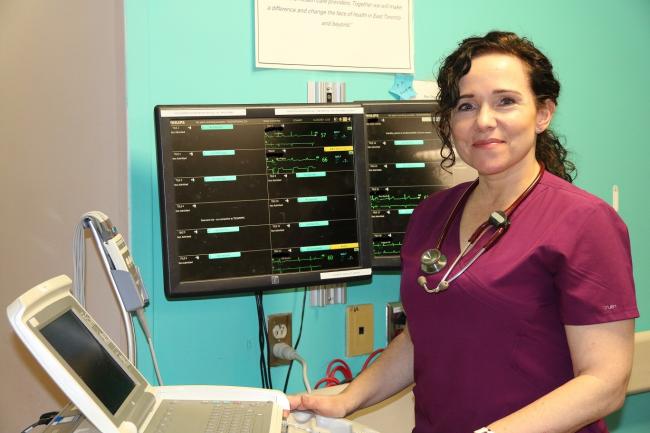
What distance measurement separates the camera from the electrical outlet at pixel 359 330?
1981mm

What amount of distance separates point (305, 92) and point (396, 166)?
1.13 ft

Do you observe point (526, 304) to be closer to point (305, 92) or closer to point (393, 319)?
point (393, 319)

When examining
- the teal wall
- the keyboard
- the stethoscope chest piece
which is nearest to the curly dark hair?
the stethoscope chest piece

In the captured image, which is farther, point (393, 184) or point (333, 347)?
point (333, 347)

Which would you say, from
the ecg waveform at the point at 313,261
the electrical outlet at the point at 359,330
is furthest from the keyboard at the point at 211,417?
the electrical outlet at the point at 359,330

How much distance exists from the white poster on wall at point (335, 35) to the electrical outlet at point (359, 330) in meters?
0.73

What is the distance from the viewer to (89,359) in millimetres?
1028

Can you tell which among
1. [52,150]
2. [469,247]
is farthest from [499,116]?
[52,150]

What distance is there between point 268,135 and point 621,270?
2.85ft

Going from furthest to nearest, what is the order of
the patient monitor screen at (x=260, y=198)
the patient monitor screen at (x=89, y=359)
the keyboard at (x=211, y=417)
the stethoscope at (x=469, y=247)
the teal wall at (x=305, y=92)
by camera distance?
the teal wall at (x=305, y=92)
the patient monitor screen at (x=260, y=198)
the stethoscope at (x=469, y=247)
the keyboard at (x=211, y=417)
the patient monitor screen at (x=89, y=359)

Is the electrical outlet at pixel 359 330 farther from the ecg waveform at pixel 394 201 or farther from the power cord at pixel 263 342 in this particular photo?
the ecg waveform at pixel 394 201

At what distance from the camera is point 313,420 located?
1.33 metres

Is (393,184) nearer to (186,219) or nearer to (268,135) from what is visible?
(268,135)

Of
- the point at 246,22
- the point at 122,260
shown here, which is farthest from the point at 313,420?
the point at 246,22
